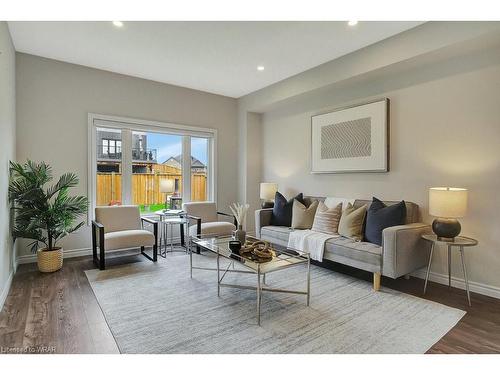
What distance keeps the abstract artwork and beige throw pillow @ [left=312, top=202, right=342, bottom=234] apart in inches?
27.2

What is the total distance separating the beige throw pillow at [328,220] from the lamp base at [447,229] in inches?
44.7

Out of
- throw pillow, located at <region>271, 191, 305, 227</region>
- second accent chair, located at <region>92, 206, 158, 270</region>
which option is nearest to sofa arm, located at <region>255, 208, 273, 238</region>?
throw pillow, located at <region>271, 191, 305, 227</region>

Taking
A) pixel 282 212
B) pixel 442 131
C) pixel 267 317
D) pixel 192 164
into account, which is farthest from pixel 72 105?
pixel 442 131

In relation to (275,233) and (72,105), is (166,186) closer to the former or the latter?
(72,105)

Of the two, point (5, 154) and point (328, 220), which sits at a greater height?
point (5, 154)

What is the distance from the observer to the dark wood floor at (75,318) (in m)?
1.96

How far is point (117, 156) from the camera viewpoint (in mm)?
4645

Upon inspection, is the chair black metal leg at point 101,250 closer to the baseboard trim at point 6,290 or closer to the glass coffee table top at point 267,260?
the baseboard trim at point 6,290

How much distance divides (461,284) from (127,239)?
394cm

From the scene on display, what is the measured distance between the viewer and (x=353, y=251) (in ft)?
10.1

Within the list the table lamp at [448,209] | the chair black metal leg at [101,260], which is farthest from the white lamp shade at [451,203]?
the chair black metal leg at [101,260]

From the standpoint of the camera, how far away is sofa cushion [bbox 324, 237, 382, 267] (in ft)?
9.55

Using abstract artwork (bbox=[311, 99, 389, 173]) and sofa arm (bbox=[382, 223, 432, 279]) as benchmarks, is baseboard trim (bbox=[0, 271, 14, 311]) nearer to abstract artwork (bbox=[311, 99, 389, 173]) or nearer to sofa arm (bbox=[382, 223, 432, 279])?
sofa arm (bbox=[382, 223, 432, 279])
